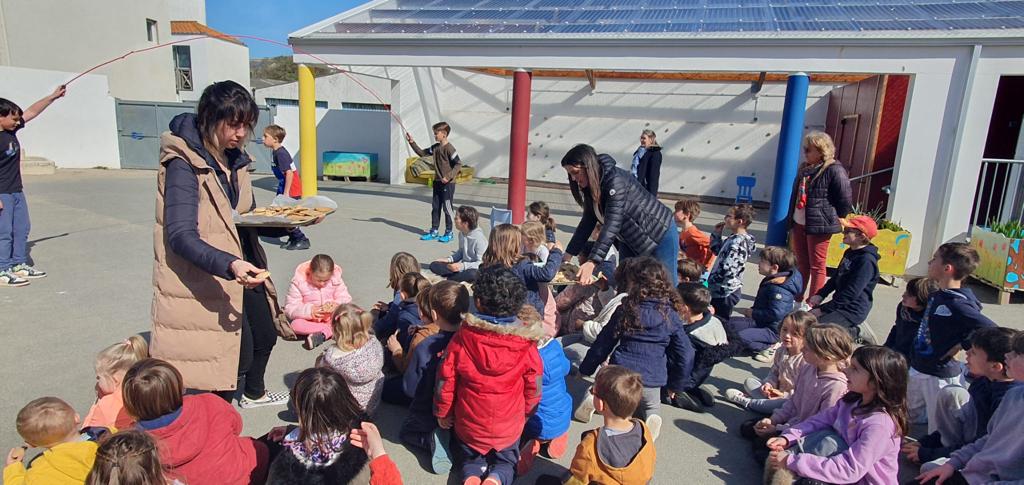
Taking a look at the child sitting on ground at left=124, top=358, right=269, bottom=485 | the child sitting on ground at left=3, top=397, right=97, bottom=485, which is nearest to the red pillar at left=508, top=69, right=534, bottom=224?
the child sitting on ground at left=124, top=358, right=269, bottom=485

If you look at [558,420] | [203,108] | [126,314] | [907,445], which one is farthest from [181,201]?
[907,445]

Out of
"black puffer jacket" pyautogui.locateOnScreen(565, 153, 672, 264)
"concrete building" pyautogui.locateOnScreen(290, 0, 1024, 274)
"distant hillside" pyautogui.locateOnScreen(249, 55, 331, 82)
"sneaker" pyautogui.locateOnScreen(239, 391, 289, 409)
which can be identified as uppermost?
"distant hillside" pyautogui.locateOnScreen(249, 55, 331, 82)

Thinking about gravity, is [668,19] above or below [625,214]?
above

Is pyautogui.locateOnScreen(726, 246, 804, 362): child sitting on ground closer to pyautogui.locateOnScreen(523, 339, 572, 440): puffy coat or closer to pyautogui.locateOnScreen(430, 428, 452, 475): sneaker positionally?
pyautogui.locateOnScreen(523, 339, 572, 440): puffy coat

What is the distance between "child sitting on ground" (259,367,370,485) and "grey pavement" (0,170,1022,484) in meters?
0.61

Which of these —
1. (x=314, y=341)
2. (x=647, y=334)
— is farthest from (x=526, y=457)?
(x=314, y=341)

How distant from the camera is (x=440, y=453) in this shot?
3.03 metres

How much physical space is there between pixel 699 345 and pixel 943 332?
134 centimetres

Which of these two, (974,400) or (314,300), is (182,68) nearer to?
(314,300)

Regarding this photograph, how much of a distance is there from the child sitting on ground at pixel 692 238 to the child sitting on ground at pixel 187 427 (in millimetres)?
4409

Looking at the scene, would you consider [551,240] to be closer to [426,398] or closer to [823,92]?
[426,398]

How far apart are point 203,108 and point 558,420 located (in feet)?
7.38

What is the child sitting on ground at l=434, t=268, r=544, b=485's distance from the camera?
2.74m

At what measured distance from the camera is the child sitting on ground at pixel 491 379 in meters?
2.74
